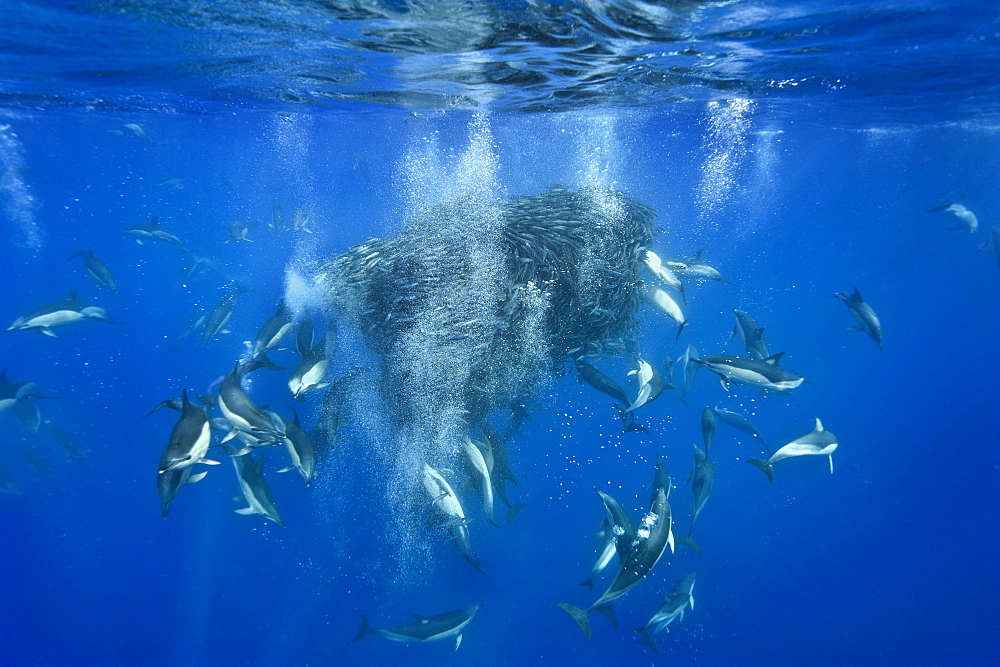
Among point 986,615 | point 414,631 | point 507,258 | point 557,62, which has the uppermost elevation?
point 557,62

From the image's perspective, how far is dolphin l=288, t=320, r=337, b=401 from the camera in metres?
5.88

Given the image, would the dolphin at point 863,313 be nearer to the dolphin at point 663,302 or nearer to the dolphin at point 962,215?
the dolphin at point 663,302

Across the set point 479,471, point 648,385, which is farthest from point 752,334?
point 479,471

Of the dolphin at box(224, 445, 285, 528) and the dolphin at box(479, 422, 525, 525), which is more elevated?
the dolphin at box(224, 445, 285, 528)

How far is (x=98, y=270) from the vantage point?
344 inches

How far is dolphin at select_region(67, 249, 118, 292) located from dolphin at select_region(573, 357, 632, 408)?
8.73 meters

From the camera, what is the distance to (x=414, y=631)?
631 cm

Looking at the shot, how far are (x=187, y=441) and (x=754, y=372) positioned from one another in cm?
583

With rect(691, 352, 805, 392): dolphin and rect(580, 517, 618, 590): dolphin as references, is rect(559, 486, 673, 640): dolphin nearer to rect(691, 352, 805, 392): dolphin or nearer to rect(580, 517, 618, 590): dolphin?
rect(580, 517, 618, 590): dolphin

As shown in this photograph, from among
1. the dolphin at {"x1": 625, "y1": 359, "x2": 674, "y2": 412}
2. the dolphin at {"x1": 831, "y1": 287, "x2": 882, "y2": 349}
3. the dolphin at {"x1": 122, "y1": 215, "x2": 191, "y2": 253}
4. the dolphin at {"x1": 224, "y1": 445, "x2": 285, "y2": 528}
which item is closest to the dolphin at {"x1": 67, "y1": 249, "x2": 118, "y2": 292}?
the dolphin at {"x1": 122, "y1": 215, "x2": 191, "y2": 253}

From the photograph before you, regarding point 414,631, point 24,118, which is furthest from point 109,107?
point 414,631

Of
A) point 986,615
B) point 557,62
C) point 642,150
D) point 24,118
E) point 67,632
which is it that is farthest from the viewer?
point 642,150

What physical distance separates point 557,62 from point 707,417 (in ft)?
30.2

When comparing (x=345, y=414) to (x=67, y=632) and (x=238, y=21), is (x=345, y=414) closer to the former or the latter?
(x=238, y=21)
